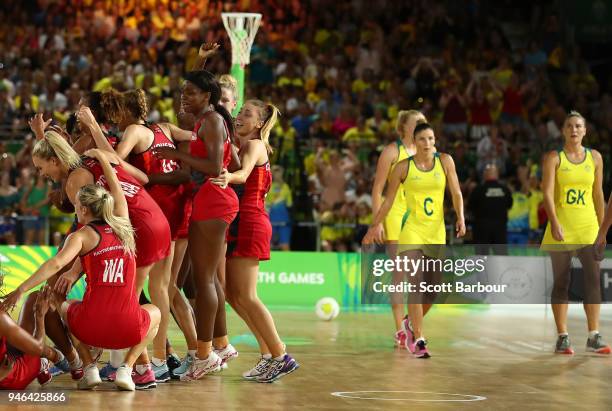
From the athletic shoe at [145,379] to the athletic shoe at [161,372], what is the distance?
31cm

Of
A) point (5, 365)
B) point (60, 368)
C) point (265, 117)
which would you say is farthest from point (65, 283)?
point (265, 117)

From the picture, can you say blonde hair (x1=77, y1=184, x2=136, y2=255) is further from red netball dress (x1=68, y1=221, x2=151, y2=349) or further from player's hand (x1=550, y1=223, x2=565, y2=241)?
player's hand (x1=550, y1=223, x2=565, y2=241)

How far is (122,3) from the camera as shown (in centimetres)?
2345

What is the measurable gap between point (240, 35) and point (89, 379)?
20.5 ft

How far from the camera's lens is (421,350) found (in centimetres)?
998

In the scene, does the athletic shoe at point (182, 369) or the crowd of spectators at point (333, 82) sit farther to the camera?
the crowd of spectators at point (333, 82)

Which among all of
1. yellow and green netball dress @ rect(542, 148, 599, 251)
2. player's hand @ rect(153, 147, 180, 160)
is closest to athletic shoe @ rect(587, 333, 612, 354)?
yellow and green netball dress @ rect(542, 148, 599, 251)

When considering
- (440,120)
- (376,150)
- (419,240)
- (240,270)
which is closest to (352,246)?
(376,150)

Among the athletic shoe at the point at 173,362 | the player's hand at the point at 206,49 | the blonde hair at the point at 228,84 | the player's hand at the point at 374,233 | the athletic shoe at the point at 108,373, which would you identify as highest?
the player's hand at the point at 206,49

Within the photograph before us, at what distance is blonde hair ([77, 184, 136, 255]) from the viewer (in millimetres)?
7223

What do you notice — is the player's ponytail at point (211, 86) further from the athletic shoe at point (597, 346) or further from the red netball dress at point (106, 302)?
the athletic shoe at point (597, 346)

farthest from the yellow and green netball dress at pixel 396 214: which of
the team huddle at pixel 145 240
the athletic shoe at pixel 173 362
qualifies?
the athletic shoe at pixel 173 362

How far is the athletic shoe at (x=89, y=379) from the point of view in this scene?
24.8 ft

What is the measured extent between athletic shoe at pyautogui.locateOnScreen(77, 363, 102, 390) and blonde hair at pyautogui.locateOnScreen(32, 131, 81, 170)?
4.46ft
